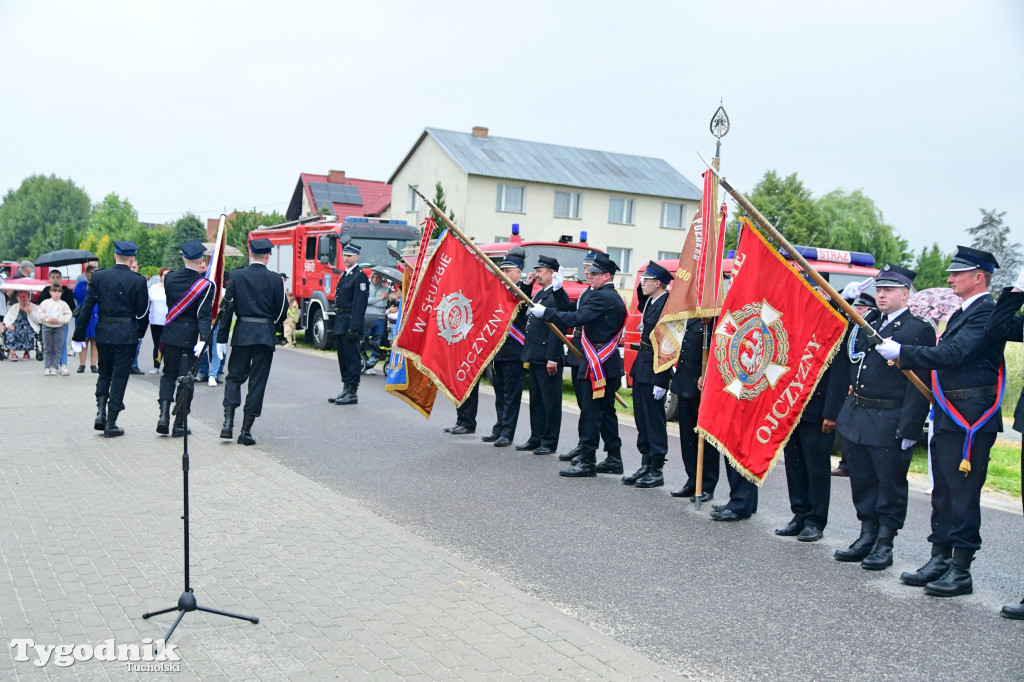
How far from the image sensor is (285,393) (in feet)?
47.7

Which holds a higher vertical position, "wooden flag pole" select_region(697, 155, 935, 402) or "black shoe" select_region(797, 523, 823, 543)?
"wooden flag pole" select_region(697, 155, 935, 402)

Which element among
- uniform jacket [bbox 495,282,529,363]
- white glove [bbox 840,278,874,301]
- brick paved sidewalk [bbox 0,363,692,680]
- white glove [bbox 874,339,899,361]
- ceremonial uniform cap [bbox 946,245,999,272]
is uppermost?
ceremonial uniform cap [bbox 946,245,999,272]

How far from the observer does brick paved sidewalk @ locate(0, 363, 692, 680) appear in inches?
178

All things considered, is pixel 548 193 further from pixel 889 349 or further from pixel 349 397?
pixel 889 349

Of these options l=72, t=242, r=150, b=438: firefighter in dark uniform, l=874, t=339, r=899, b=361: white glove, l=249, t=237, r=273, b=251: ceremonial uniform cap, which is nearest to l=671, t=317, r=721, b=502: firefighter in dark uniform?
l=874, t=339, r=899, b=361: white glove

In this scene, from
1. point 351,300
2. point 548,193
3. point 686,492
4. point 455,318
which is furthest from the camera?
point 548,193

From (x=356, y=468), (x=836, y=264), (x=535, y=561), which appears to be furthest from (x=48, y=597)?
(x=836, y=264)

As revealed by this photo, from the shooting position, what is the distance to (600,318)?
30.7ft

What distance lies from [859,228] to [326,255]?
180 feet

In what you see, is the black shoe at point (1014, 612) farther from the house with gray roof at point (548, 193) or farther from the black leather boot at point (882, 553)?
the house with gray roof at point (548, 193)

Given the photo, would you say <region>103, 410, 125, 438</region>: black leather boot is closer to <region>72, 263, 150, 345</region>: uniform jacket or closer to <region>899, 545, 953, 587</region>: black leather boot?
<region>72, 263, 150, 345</region>: uniform jacket

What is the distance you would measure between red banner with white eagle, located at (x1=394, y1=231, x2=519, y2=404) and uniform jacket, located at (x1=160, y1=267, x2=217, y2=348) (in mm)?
2034

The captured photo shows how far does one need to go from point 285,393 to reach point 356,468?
5654mm

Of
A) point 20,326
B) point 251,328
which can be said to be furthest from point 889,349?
point 20,326
